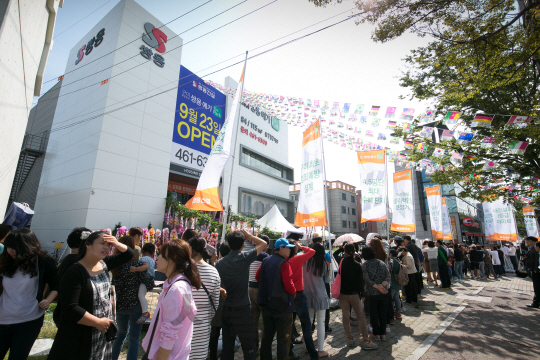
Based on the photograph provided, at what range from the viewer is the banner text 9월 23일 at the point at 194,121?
1666 centimetres

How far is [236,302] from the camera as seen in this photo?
3.42 m

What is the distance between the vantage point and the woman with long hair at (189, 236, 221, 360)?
9.16ft

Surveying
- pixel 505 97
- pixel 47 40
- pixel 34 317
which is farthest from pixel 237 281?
pixel 505 97

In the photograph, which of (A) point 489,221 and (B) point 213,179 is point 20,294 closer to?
(B) point 213,179

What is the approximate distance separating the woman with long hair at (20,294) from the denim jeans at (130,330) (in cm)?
91

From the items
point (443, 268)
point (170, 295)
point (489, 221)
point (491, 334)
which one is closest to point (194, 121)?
point (443, 268)

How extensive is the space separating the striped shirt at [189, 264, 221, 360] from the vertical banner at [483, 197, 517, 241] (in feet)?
58.3

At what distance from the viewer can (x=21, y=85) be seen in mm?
3438

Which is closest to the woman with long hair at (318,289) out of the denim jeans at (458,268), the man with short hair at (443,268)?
the man with short hair at (443,268)

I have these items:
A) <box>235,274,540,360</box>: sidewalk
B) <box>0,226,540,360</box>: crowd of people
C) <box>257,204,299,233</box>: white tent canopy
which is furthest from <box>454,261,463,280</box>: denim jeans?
<box>0,226,540,360</box>: crowd of people

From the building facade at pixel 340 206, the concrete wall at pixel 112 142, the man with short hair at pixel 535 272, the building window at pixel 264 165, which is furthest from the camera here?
the building facade at pixel 340 206

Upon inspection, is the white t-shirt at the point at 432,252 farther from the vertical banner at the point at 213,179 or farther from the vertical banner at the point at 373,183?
the vertical banner at the point at 213,179

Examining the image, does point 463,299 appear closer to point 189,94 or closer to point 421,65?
point 421,65

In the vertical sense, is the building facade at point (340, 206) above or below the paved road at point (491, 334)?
above
